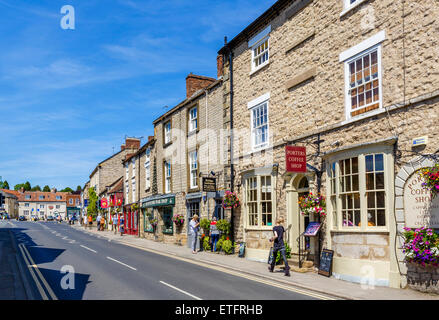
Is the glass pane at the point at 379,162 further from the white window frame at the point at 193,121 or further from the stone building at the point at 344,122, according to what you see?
the white window frame at the point at 193,121

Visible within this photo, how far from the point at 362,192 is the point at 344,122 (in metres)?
2.29

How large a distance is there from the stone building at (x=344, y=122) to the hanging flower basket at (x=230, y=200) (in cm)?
33

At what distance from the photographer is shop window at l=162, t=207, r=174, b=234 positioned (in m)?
26.5

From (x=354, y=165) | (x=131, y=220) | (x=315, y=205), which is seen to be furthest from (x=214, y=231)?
(x=131, y=220)

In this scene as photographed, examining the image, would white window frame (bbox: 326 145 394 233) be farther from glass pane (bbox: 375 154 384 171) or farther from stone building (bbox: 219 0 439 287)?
glass pane (bbox: 375 154 384 171)

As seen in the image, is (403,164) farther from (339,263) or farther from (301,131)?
(301,131)

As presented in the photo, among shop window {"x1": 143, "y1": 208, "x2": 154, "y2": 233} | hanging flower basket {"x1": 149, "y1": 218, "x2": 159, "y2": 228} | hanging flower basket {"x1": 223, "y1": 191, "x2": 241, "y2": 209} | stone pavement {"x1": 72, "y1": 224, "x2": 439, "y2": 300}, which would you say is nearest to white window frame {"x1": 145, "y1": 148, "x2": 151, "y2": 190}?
shop window {"x1": 143, "y1": 208, "x2": 154, "y2": 233}

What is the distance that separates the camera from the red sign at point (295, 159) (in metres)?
13.7

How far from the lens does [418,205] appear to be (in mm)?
10320

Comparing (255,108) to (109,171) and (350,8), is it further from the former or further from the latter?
(109,171)

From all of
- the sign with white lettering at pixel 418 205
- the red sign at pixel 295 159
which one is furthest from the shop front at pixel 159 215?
the sign with white lettering at pixel 418 205
